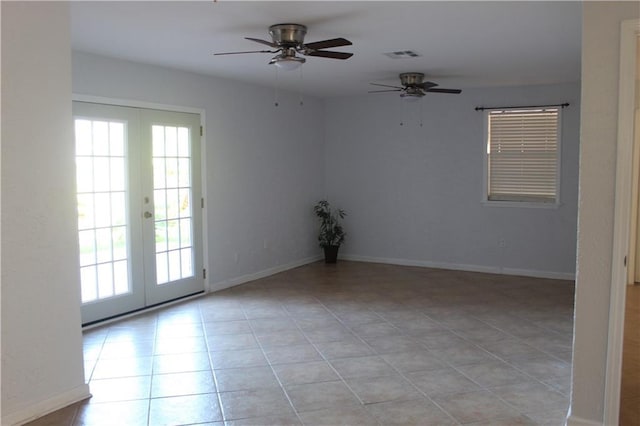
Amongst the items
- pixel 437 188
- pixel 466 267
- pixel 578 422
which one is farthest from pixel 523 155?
pixel 578 422

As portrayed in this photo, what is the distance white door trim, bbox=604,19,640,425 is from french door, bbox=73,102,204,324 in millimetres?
3805

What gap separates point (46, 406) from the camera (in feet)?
10.6

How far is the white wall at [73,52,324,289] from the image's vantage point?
535cm

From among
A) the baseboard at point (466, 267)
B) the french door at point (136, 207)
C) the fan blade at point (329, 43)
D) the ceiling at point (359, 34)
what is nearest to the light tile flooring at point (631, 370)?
the baseboard at point (466, 267)

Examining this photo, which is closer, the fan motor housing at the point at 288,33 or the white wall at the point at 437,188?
the fan motor housing at the point at 288,33

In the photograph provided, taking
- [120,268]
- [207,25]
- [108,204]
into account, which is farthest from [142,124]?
[207,25]

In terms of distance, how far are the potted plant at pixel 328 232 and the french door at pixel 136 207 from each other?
2.35 m

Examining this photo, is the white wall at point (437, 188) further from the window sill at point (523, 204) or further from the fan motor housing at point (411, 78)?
the fan motor housing at point (411, 78)

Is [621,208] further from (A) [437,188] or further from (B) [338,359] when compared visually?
(A) [437,188]

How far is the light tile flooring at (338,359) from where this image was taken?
3275 millimetres

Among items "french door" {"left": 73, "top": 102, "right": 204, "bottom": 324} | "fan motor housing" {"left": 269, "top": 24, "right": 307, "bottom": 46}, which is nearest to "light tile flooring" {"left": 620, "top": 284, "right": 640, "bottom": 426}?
"fan motor housing" {"left": 269, "top": 24, "right": 307, "bottom": 46}

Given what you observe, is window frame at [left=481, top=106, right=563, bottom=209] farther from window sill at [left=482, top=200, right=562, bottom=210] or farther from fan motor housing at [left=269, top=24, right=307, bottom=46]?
fan motor housing at [left=269, top=24, right=307, bottom=46]

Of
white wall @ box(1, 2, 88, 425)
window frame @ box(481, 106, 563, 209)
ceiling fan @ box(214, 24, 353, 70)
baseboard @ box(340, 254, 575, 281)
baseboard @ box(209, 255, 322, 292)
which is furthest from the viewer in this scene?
baseboard @ box(340, 254, 575, 281)

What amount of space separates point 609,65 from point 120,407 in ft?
10.9
